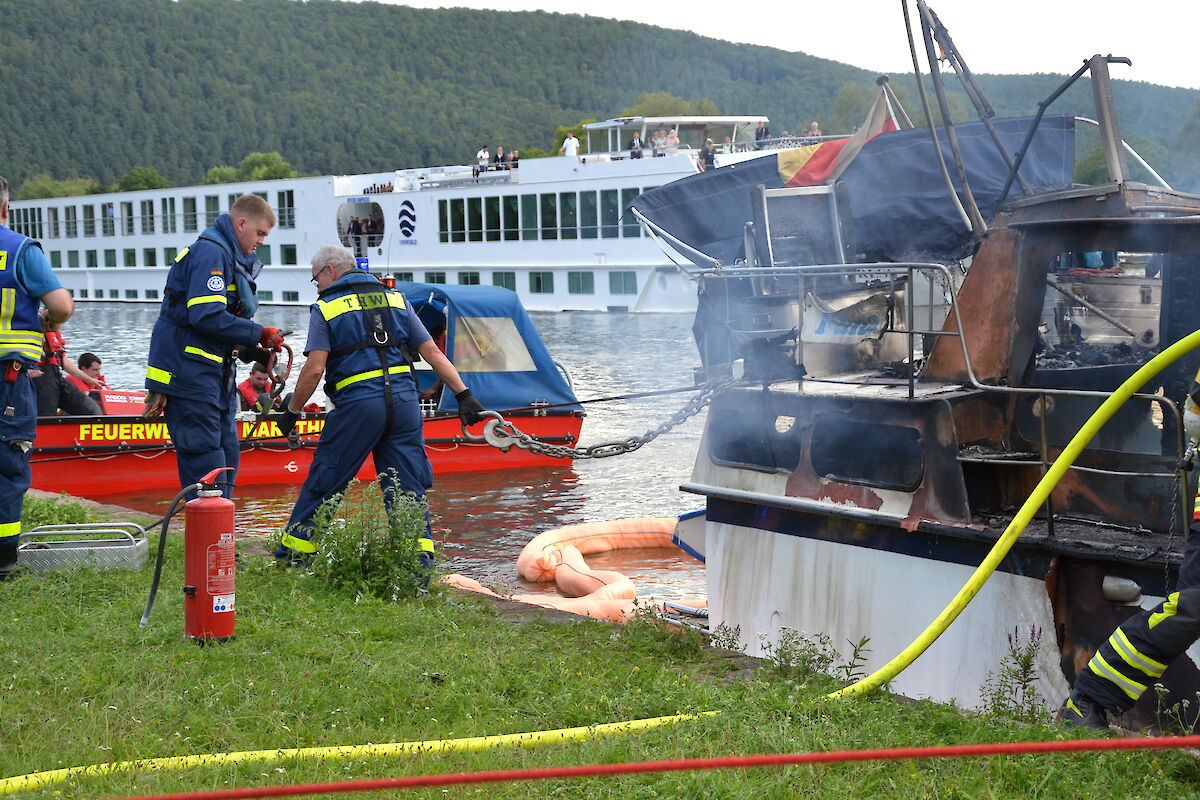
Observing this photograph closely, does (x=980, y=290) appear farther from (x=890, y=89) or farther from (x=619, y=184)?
(x=619, y=184)

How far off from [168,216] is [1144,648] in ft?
216

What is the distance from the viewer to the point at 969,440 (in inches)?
239

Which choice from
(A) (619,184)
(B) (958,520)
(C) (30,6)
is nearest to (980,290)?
(B) (958,520)

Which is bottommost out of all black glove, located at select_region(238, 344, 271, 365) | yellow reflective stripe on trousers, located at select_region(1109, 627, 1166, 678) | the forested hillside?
yellow reflective stripe on trousers, located at select_region(1109, 627, 1166, 678)

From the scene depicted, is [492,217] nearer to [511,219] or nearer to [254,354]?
[511,219]

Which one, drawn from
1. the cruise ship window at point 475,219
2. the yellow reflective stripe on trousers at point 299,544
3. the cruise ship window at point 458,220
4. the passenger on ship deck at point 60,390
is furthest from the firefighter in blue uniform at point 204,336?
the cruise ship window at point 458,220

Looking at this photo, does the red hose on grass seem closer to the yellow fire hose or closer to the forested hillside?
the yellow fire hose

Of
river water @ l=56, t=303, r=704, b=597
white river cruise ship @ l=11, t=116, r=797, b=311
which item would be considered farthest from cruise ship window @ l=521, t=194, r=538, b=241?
river water @ l=56, t=303, r=704, b=597

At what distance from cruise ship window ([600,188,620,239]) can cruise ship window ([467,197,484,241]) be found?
22.5 feet

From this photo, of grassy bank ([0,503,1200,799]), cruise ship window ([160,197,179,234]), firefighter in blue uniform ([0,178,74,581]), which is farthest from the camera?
cruise ship window ([160,197,179,234])

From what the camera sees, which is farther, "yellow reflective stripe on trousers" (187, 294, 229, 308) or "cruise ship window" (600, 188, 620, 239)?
"cruise ship window" (600, 188, 620, 239)

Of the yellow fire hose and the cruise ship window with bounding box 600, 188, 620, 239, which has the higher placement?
the cruise ship window with bounding box 600, 188, 620, 239

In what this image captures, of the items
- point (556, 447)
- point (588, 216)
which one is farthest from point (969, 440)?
point (588, 216)

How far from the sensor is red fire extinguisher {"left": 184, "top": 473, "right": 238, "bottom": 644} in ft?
17.3
